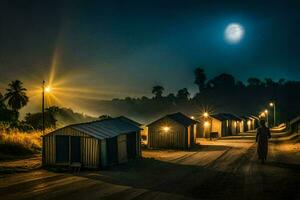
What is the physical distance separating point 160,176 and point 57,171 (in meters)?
6.57

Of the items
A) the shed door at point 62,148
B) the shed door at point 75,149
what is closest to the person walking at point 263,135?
the shed door at point 75,149

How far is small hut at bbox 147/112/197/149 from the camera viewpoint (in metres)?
36.7

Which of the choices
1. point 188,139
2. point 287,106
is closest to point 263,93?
point 287,106

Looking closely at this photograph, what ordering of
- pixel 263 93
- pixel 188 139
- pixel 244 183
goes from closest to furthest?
pixel 244 183 → pixel 188 139 → pixel 263 93

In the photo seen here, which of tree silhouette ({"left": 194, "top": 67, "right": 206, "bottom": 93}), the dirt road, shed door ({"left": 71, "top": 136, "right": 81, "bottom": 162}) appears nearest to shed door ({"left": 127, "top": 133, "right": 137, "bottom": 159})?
the dirt road

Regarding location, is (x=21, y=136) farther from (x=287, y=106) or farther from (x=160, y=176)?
(x=287, y=106)

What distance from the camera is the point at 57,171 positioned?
67.8 ft

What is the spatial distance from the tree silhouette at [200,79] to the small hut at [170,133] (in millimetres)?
143307

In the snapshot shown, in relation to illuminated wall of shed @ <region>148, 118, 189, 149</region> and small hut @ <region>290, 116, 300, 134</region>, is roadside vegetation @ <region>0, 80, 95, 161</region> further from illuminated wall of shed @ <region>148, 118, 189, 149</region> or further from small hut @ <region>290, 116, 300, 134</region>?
small hut @ <region>290, 116, 300, 134</region>

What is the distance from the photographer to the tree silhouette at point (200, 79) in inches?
7057

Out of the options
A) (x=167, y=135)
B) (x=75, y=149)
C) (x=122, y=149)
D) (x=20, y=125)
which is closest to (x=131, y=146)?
(x=122, y=149)

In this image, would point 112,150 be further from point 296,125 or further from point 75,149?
point 296,125

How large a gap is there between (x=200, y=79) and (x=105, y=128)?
158 metres

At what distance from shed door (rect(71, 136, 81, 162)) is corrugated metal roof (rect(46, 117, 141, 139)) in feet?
2.38
